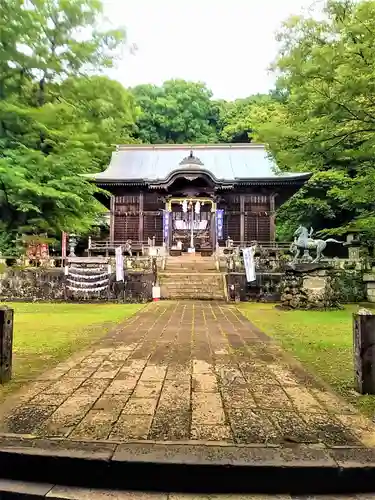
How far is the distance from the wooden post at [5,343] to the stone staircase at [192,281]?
377 inches

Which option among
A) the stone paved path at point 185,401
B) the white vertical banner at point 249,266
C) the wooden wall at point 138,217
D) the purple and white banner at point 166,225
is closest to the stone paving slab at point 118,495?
the stone paved path at point 185,401

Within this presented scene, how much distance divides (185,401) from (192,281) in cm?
1149

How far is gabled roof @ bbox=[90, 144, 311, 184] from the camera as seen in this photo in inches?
826

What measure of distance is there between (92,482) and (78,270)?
11895 mm

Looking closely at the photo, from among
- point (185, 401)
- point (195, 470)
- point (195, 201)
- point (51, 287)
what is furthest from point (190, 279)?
point (195, 470)

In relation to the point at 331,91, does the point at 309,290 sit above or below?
below

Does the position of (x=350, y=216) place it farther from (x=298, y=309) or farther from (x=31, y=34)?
(x=31, y=34)

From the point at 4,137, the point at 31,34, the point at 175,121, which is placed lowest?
the point at 4,137

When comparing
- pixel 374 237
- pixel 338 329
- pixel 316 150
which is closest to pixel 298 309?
pixel 338 329

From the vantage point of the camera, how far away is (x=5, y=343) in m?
3.65

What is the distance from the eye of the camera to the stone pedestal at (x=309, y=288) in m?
11.1

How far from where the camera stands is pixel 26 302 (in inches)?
520

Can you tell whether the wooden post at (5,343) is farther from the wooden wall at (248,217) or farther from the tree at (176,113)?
the tree at (176,113)

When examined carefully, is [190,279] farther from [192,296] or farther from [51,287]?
[51,287]
